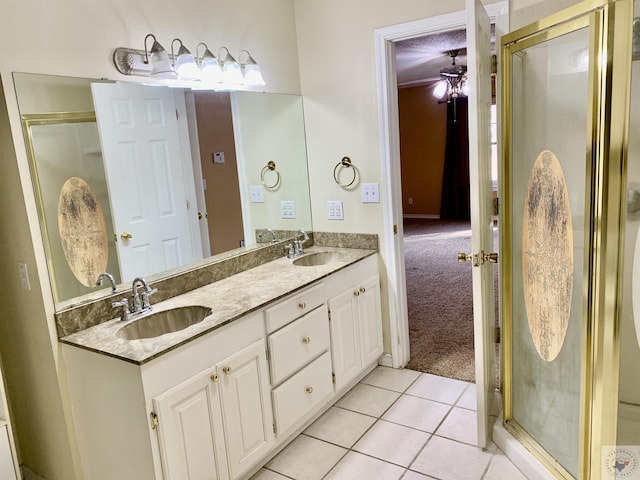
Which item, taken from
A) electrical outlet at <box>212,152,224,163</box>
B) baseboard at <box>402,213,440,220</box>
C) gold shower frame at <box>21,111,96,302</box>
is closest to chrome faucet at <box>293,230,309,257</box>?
electrical outlet at <box>212,152,224,163</box>

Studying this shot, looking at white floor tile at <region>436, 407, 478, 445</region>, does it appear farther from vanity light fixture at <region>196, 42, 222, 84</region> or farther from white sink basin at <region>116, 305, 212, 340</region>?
vanity light fixture at <region>196, 42, 222, 84</region>

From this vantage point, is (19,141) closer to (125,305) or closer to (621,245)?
(125,305)

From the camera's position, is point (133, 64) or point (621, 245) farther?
point (133, 64)

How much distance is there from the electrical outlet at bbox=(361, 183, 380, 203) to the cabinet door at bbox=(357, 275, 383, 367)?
465 mm

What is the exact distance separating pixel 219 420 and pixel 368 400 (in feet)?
3.59

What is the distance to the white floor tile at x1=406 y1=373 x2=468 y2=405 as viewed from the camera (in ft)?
8.99

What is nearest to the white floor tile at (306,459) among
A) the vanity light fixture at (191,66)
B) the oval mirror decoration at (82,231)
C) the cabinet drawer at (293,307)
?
the cabinet drawer at (293,307)

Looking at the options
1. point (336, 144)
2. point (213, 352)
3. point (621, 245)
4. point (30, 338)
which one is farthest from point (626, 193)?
point (30, 338)

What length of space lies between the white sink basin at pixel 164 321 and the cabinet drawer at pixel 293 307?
280 mm

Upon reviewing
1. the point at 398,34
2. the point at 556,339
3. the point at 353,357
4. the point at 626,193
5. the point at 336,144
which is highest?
the point at 398,34

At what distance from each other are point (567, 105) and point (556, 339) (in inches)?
34.7

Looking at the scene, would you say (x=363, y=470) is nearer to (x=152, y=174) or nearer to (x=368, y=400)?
(x=368, y=400)

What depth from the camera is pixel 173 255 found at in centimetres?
242

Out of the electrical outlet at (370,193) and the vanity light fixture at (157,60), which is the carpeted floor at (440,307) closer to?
the electrical outlet at (370,193)
